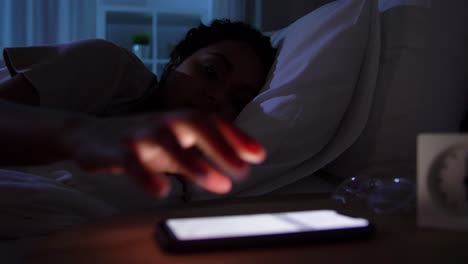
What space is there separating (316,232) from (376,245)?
66 mm

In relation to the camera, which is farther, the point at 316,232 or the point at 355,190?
the point at 355,190

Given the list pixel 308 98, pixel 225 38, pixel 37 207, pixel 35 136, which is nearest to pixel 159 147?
pixel 35 136

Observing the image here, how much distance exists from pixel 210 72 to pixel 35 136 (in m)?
0.83

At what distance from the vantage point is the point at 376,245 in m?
0.53

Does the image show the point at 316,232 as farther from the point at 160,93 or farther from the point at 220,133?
the point at 160,93

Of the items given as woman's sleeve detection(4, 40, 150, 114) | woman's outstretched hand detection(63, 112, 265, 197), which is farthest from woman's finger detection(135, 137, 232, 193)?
woman's sleeve detection(4, 40, 150, 114)

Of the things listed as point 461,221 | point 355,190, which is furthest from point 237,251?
point 355,190

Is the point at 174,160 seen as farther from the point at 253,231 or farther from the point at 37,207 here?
the point at 37,207

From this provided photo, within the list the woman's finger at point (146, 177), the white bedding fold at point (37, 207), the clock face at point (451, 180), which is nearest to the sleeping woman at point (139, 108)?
the woman's finger at point (146, 177)

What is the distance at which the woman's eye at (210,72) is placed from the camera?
124 centimetres

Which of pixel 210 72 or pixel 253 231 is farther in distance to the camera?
pixel 210 72

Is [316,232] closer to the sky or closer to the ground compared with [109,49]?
closer to the ground

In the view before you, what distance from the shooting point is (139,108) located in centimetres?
124

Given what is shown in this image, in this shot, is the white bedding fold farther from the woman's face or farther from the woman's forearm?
the woman's face
